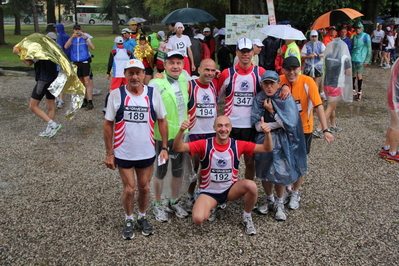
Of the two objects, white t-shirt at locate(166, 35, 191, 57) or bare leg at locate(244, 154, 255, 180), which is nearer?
bare leg at locate(244, 154, 255, 180)

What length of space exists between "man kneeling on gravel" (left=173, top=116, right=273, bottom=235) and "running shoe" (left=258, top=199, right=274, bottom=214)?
1.32 ft

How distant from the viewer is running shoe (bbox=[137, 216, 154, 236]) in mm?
3971

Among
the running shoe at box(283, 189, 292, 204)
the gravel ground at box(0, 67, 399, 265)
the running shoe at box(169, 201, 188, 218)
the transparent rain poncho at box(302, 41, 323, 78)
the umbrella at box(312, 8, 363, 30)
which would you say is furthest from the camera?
the transparent rain poncho at box(302, 41, 323, 78)

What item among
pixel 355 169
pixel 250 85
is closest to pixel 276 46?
pixel 355 169

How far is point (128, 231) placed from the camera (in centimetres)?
392

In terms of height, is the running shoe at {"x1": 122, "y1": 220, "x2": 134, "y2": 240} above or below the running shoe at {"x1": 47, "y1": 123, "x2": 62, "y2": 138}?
below

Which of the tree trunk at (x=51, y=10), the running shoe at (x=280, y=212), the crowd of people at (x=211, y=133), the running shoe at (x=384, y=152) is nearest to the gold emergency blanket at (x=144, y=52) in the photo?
the crowd of people at (x=211, y=133)

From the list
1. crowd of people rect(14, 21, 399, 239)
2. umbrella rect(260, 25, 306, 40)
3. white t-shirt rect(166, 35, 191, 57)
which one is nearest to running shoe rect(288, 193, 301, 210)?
crowd of people rect(14, 21, 399, 239)

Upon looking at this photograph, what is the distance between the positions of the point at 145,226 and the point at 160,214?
329mm

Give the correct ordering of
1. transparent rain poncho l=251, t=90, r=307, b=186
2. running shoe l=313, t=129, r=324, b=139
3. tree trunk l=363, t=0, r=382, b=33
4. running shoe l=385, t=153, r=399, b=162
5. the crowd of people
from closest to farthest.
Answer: the crowd of people < transparent rain poncho l=251, t=90, r=307, b=186 < running shoe l=385, t=153, r=399, b=162 < running shoe l=313, t=129, r=324, b=139 < tree trunk l=363, t=0, r=382, b=33

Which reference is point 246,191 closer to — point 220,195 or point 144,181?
point 220,195

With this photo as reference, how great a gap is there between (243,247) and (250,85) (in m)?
1.78

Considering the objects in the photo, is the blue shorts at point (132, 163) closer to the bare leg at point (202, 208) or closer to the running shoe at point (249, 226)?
the bare leg at point (202, 208)

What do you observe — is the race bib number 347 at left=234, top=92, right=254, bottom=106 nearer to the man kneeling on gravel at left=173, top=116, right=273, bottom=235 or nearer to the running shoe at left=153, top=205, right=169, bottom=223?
the man kneeling on gravel at left=173, top=116, right=273, bottom=235
